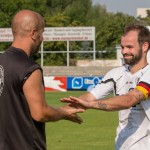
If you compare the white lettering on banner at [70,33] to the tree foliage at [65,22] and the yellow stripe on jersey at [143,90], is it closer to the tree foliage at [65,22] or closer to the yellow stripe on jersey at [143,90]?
the tree foliage at [65,22]

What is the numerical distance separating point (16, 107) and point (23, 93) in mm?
141

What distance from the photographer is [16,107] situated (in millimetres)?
5395

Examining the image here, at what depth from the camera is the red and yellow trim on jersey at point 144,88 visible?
6.22 meters

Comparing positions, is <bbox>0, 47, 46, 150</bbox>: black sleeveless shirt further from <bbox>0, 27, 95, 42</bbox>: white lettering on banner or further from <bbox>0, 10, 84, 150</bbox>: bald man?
<bbox>0, 27, 95, 42</bbox>: white lettering on banner

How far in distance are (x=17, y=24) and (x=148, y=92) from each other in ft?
5.21

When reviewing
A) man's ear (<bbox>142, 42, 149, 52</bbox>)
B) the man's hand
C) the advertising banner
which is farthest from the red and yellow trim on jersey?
the advertising banner

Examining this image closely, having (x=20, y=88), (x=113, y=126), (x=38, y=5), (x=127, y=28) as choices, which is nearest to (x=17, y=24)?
(x=20, y=88)

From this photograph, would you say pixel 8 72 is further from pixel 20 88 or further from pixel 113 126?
pixel 113 126

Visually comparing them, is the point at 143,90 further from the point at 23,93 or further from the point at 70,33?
the point at 70,33

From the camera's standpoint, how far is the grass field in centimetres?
1389

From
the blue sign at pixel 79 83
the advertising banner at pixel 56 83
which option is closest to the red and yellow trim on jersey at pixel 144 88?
the blue sign at pixel 79 83

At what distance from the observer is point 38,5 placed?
7088 cm

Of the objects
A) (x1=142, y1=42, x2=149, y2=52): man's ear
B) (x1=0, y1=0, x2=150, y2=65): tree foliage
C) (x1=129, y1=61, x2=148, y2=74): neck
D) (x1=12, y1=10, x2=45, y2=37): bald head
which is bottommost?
(x1=0, y1=0, x2=150, y2=65): tree foliage

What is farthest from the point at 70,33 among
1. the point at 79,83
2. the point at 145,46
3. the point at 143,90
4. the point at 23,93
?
the point at 23,93
